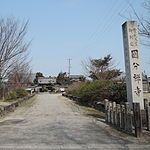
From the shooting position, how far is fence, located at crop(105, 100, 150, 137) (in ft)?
39.8

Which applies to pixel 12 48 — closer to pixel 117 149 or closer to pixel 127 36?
pixel 127 36

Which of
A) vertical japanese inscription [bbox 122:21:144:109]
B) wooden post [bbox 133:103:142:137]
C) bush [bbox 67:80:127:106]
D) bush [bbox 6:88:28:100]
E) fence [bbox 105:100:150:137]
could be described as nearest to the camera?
wooden post [bbox 133:103:142:137]

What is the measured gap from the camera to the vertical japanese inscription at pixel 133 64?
1588 centimetres

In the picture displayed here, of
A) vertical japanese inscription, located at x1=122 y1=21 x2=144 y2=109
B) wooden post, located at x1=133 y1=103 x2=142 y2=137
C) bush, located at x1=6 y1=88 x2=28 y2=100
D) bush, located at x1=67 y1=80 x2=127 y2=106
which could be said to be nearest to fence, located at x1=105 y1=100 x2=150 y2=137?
wooden post, located at x1=133 y1=103 x2=142 y2=137

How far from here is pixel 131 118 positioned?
41.6 feet

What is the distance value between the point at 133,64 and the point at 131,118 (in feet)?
13.2

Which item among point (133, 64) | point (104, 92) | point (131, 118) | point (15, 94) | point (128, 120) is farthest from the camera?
point (15, 94)

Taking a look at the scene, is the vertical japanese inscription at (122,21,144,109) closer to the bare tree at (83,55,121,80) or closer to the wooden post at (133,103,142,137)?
the wooden post at (133,103,142,137)

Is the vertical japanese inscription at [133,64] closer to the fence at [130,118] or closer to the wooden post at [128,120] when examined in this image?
the fence at [130,118]

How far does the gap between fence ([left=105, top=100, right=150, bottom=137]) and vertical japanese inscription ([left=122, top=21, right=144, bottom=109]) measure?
1157mm

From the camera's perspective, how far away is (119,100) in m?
24.0

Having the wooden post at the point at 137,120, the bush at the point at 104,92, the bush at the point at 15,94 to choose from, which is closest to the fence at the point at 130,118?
the wooden post at the point at 137,120

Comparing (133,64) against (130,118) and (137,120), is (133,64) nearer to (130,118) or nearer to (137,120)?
(130,118)

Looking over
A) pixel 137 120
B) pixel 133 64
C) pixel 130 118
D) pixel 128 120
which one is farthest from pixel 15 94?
pixel 137 120
